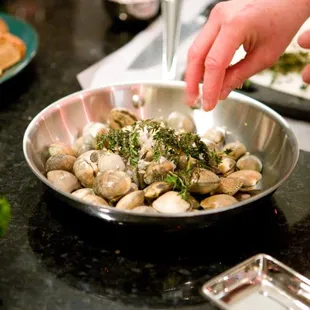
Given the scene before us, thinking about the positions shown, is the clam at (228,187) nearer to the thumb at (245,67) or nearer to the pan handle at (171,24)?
the thumb at (245,67)

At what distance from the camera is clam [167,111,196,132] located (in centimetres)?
87

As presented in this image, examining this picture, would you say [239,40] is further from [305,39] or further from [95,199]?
[95,199]

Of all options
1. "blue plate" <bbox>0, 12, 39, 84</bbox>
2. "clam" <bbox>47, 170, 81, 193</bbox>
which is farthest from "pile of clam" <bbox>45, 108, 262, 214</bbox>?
"blue plate" <bbox>0, 12, 39, 84</bbox>

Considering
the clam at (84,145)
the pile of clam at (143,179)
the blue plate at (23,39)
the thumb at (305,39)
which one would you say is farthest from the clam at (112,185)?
the blue plate at (23,39)

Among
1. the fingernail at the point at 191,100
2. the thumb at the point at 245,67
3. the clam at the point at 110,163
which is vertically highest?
the thumb at the point at 245,67

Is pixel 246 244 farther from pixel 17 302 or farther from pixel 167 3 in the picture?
pixel 167 3

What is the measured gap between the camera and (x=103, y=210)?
2.08ft

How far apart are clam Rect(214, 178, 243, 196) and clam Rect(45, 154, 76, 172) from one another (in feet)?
0.60

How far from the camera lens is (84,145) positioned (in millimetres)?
805

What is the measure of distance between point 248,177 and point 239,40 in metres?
0.16

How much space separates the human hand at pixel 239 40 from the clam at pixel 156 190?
13 centimetres

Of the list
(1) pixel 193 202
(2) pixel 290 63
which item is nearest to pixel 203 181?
(1) pixel 193 202

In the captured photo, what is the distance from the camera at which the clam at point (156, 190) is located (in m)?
0.69

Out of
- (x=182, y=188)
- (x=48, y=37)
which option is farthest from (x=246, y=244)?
(x=48, y=37)
